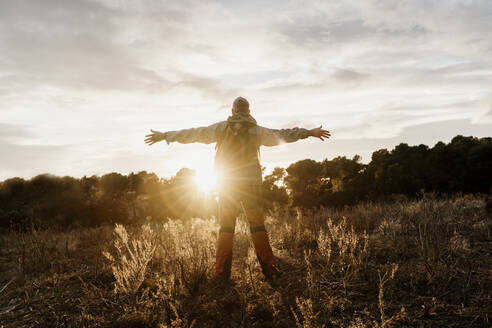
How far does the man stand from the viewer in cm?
380

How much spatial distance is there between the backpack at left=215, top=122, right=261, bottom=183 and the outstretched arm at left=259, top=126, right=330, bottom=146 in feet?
0.44

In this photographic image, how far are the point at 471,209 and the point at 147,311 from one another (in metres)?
7.76

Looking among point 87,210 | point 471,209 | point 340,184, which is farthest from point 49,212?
point 340,184

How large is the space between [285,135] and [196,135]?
1226 mm

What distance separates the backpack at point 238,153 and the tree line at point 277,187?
8027 mm

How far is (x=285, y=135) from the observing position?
404 centimetres

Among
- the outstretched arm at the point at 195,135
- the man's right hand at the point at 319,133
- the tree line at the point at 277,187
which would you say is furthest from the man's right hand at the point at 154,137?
the tree line at the point at 277,187

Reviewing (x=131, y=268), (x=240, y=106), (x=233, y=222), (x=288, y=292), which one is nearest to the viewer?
(x=288, y=292)

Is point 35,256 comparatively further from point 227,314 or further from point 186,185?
point 186,185

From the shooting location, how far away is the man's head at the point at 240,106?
4027mm

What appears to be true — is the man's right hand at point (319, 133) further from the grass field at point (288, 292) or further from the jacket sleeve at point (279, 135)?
the grass field at point (288, 292)

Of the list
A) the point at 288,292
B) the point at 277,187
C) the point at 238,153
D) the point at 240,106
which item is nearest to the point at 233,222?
the point at 238,153

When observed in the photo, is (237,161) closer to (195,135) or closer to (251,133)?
(251,133)

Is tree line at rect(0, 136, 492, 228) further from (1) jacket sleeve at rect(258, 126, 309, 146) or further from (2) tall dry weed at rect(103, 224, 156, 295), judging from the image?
(1) jacket sleeve at rect(258, 126, 309, 146)
